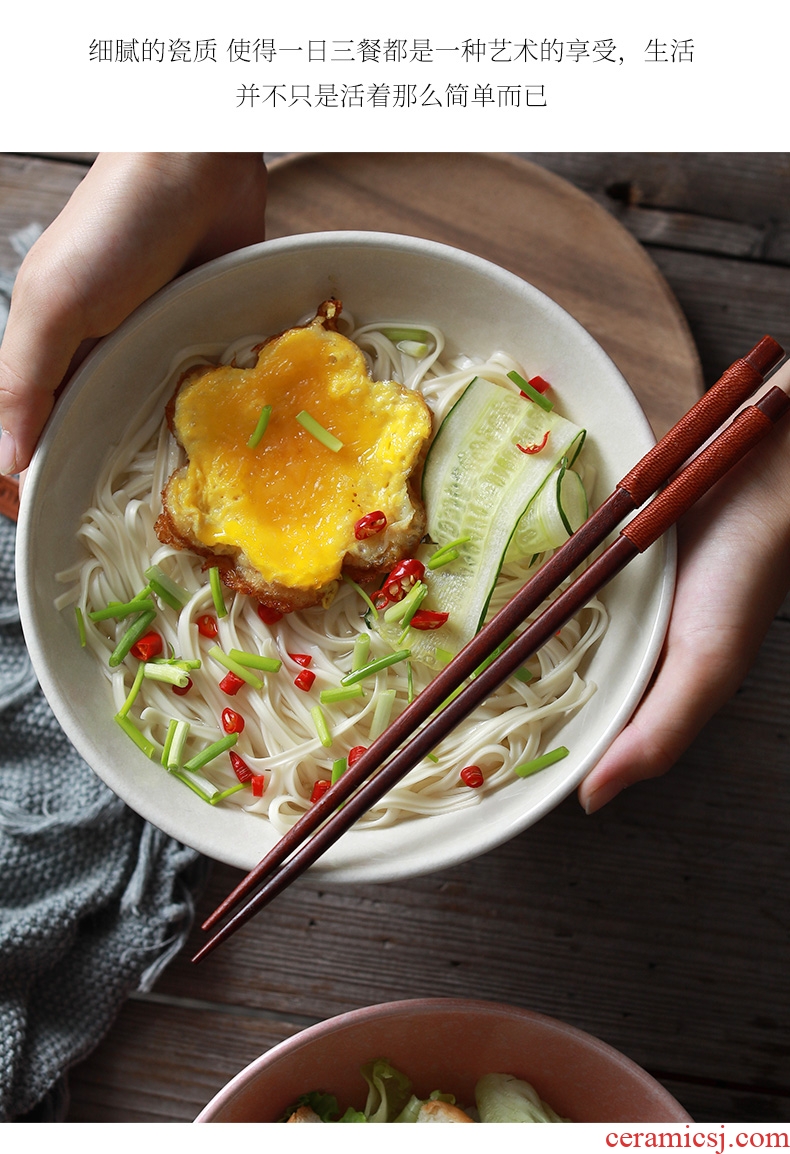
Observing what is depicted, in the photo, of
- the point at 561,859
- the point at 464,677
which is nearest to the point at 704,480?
the point at 464,677

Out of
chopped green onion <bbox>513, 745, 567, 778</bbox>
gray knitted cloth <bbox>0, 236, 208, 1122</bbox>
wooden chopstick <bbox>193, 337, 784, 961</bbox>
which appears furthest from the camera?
gray knitted cloth <bbox>0, 236, 208, 1122</bbox>

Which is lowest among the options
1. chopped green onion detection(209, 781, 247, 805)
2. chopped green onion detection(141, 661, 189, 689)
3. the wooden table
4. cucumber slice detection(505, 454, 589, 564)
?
the wooden table

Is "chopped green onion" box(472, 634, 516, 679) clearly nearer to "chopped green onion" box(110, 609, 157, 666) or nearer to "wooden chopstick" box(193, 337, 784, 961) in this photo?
"wooden chopstick" box(193, 337, 784, 961)

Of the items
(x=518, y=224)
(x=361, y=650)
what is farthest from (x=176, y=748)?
(x=518, y=224)

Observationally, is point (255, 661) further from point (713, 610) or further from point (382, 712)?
point (713, 610)

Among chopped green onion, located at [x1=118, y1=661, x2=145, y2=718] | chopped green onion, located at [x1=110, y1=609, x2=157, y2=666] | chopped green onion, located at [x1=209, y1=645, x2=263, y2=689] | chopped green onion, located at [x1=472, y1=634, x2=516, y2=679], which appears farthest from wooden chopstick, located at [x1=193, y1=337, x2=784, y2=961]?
chopped green onion, located at [x1=110, y1=609, x2=157, y2=666]

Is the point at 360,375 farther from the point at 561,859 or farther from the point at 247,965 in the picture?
the point at 247,965

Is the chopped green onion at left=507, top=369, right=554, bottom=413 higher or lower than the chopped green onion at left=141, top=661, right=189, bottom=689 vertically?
higher
